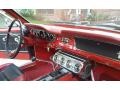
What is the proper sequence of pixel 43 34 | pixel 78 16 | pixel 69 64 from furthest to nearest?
pixel 43 34, pixel 69 64, pixel 78 16

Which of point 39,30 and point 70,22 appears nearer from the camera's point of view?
point 70,22

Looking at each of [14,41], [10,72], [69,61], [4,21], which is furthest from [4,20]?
[69,61]

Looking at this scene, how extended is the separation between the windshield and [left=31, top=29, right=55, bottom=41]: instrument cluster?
0.26 m

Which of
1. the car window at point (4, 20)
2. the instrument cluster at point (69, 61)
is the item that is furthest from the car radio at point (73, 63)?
the car window at point (4, 20)

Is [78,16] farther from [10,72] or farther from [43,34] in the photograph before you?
[10,72]

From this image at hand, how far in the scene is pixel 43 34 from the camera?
1.67 metres

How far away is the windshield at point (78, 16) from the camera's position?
4.19ft

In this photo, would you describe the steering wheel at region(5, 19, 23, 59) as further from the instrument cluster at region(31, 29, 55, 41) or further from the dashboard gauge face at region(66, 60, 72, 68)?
the dashboard gauge face at region(66, 60, 72, 68)

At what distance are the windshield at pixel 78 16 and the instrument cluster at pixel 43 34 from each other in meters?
0.26

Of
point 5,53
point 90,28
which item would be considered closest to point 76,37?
point 90,28

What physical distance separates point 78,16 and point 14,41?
0.46 metres

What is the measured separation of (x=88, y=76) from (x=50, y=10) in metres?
0.43
